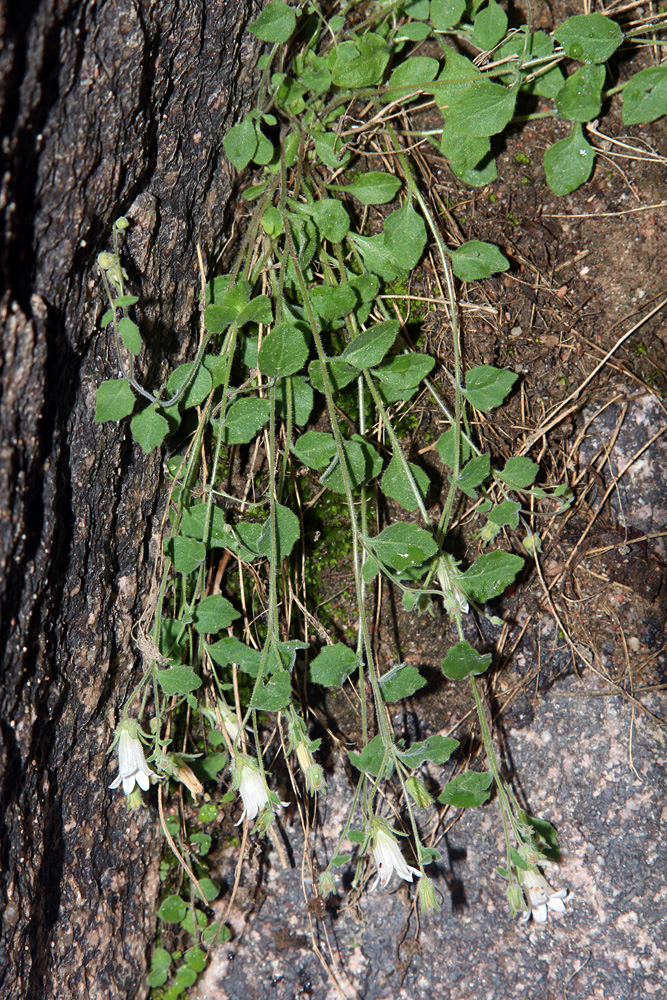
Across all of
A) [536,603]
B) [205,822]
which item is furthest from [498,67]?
[205,822]

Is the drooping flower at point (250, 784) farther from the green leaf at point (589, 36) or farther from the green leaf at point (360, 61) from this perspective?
the green leaf at point (589, 36)

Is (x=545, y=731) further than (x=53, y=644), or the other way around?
(x=545, y=731)

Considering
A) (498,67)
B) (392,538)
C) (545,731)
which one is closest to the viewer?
(392,538)

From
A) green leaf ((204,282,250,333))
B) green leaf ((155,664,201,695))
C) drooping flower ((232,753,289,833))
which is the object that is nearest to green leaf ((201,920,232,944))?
drooping flower ((232,753,289,833))

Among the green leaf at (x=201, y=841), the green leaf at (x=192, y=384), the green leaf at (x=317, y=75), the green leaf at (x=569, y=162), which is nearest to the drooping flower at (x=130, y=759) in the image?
the green leaf at (x=201, y=841)

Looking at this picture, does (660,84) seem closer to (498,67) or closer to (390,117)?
(498,67)

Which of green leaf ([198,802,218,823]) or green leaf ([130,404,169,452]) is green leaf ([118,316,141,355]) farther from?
green leaf ([198,802,218,823])

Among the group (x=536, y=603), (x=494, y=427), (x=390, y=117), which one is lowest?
(x=536, y=603)
